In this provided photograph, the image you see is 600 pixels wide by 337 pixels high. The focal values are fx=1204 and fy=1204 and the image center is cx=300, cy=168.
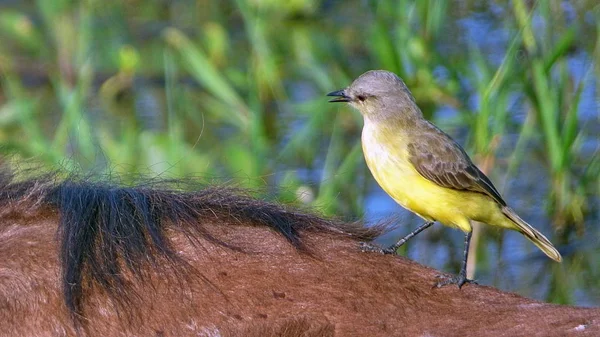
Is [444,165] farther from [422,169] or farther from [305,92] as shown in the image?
[305,92]

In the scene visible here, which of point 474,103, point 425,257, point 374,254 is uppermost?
point 374,254

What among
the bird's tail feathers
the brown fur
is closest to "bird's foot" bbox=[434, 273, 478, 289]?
the brown fur

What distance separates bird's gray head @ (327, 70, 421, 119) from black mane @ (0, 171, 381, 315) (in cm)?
93

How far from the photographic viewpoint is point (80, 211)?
2.99 m

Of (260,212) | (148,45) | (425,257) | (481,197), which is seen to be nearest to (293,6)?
(148,45)

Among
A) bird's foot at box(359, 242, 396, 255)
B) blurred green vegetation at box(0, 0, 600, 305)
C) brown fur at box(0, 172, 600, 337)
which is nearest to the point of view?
brown fur at box(0, 172, 600, 337)

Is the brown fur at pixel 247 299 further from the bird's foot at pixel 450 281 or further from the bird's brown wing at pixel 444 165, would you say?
the bird's brown wing at pixel 444 165

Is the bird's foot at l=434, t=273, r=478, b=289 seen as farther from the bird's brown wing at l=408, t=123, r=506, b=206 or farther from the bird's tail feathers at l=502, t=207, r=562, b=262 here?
the bird's tail feathers at l=502, t=207, r=562, b=262

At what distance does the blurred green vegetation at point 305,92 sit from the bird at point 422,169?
638 mm

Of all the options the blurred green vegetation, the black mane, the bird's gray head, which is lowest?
the blurred green vegetation

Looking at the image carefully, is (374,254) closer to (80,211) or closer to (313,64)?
(80,211)

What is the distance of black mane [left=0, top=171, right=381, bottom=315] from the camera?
285 cm

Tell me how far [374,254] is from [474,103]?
4533 millimetres

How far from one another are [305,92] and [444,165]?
4153 millimetres
